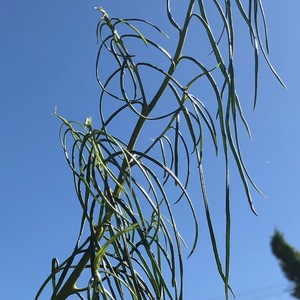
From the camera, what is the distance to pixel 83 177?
29 centimetres

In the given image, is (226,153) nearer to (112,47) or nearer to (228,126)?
(228,126)

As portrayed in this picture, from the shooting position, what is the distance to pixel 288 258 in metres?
3.31

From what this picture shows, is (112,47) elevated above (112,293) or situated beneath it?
elevated above

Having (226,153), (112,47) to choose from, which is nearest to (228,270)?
(226,153)

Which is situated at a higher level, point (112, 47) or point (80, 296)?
point (112, 47)

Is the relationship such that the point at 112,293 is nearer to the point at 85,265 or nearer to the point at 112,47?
the point at 85,265

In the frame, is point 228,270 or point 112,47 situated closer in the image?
point 228,270

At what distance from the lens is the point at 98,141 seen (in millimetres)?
290

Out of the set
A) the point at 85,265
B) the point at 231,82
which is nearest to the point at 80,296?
the point at 85,265

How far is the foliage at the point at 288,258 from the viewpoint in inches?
128

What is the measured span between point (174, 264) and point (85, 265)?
41mm

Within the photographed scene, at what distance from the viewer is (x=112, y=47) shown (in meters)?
0.33

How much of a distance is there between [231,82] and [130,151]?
53 mm

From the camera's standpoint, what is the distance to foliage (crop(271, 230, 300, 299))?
3.24 meters
